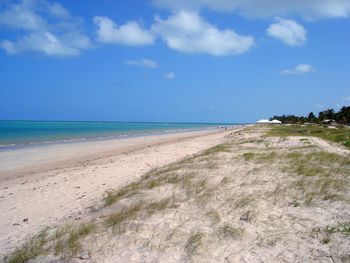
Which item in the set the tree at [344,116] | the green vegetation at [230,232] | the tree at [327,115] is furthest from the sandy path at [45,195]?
the tree at [327,115]

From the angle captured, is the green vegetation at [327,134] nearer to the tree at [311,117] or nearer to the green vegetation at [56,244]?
the green vegetation at [56,244]

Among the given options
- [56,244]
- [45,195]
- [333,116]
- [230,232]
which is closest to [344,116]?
[333,116]

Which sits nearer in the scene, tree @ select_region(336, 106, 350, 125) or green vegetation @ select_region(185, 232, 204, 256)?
green vegetation @ select_region(185, 232, 204, 256)

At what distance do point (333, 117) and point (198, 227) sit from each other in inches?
3164

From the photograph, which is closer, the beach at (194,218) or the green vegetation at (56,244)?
the beach at (194,218)

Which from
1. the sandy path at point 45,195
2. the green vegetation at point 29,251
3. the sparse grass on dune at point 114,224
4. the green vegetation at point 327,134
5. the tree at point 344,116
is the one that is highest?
the tree at point 344,116

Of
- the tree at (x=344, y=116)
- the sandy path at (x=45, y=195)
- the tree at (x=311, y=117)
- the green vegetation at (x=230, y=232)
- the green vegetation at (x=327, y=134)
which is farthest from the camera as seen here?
the tree at (x=311, y=117)

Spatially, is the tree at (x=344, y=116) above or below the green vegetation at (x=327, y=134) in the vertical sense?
above

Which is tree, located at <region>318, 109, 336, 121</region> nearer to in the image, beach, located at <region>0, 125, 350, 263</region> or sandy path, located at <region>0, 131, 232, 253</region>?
sandy path, located at <region>0, 131, 232, 253</region>

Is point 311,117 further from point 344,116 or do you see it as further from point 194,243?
point 194,243

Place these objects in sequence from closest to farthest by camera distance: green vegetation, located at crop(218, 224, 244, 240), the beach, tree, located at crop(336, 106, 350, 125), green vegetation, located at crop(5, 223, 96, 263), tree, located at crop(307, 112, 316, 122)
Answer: the beach < green vegetation, located at crop(5, 223, 96, 263) < green vegetation, located at crop(218, 224, 244, 240) < tree, located at crop(336, 106, 350, 125) < tree, located at crop(307, 112, 316, 122)

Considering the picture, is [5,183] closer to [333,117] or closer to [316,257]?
[316,257]

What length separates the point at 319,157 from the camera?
45.6 ft

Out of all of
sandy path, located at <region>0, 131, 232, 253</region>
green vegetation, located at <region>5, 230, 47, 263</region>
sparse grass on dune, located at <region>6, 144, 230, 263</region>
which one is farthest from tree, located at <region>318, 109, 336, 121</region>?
green vegetation, located at <region>5, 230, 47, 263</region>
